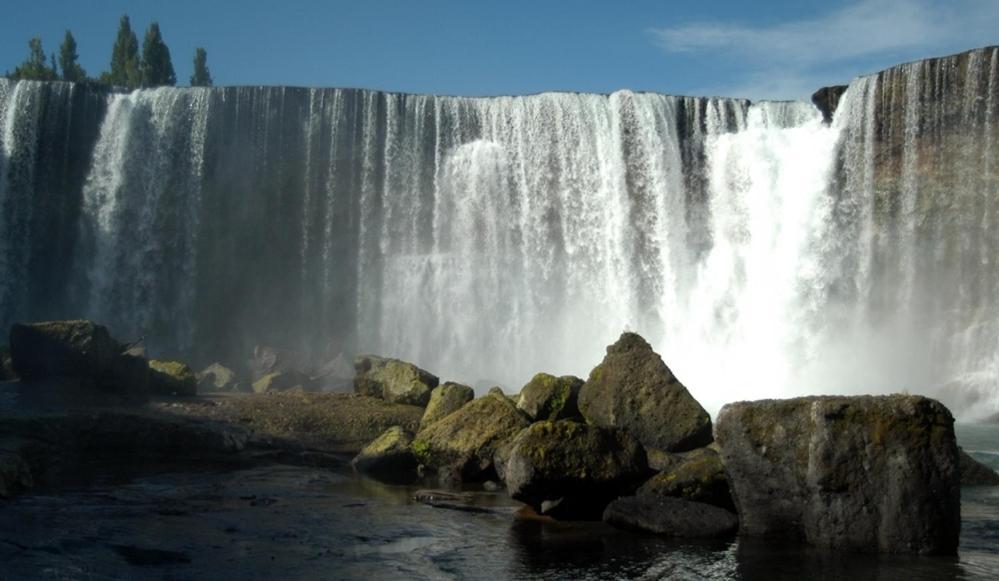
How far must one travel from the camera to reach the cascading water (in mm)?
30469

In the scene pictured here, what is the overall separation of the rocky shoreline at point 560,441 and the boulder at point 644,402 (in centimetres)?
2

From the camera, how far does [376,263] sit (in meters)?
34.0

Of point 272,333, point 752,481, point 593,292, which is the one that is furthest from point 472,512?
point 272,333

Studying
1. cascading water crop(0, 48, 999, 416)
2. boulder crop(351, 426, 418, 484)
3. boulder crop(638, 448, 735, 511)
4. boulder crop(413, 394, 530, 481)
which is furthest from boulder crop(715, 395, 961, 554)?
cascading water crop(0, 48, 999, 416)

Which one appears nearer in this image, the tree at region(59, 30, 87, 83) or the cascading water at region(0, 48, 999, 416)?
the cascading water at region(0, 48, 999, 416)

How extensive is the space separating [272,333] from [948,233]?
2138 cm

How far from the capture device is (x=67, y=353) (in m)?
18.8

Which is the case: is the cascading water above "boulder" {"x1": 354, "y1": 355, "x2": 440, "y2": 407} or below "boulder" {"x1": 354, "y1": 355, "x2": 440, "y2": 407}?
above

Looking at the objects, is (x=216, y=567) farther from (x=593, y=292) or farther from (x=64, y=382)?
(x=593, y=292)

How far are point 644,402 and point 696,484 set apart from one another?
304 centimetres

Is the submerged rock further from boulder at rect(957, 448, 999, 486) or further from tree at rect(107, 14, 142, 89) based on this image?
tree at rect(107, 14, 142, 89)

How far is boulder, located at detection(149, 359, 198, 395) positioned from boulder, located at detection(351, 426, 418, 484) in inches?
246

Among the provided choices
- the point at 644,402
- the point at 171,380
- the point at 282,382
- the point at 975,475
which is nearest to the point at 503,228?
the point at 282,382

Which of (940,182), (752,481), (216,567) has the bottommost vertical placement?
(216,567)
